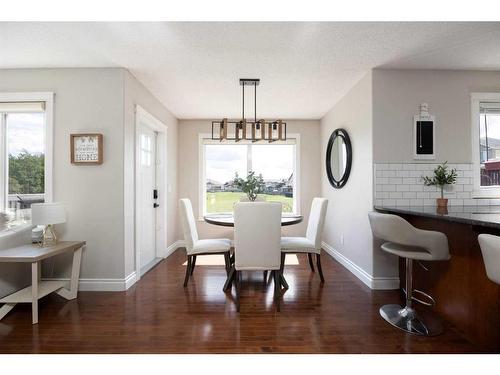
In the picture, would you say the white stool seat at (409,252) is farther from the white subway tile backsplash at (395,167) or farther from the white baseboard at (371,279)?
the white subway tile backsplash at (395,167)

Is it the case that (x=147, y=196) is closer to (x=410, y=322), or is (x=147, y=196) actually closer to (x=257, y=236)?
(x=257, y=236)

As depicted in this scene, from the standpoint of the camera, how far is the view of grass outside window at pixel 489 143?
111 inches

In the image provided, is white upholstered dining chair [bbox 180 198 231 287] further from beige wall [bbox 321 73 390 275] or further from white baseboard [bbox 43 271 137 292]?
beige wall [bbox 321 73 390 275]

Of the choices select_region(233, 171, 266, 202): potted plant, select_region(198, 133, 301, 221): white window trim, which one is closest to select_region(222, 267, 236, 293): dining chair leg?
select_region(233, 171, 266, 202): potted plant

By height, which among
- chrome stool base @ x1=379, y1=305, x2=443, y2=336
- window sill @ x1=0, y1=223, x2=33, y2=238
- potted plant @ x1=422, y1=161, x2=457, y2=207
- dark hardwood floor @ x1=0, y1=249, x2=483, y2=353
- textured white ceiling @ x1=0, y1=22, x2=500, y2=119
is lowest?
dark hardwood floor @ x1=0, y1=249, x2=483, y2=353

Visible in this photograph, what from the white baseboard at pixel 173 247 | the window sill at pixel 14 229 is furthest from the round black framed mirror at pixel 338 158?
the window sill at pixel 14 229

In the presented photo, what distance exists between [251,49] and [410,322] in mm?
2598

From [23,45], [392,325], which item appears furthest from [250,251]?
[23,45]

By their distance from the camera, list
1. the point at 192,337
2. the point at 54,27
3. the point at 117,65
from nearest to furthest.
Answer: the point at 192,337 < the point at 54,27 < the point at 117,65

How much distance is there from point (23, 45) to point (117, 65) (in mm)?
733

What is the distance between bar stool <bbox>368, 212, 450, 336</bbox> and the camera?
72.8 inches

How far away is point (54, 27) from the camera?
6.64 feet

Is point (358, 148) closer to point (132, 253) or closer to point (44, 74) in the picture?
point (132, 253)

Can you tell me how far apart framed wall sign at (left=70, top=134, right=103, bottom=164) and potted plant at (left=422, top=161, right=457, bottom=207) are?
131 inches
